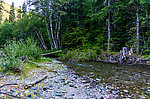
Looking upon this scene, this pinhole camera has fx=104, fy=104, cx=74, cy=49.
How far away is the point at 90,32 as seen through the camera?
18.2 meters

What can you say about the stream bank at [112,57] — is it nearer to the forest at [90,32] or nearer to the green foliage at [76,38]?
the forest at [90,32]

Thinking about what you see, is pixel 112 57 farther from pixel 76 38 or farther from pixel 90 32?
pixel 76 38

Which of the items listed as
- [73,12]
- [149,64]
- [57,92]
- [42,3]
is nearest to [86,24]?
[73,12]

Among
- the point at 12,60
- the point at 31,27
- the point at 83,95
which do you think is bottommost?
the point at 83,95

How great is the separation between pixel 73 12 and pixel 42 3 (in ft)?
19.3

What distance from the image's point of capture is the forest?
8.91 meters

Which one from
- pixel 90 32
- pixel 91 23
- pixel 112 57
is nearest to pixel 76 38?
pixel 90 32

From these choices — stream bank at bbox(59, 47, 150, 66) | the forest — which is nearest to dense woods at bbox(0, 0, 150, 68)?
the forest

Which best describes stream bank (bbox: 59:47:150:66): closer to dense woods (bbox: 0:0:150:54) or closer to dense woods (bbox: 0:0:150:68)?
dense woods (bbox: 0:0:150:68)

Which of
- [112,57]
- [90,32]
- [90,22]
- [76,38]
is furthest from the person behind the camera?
[90,22]

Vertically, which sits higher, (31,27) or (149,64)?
(31,27)

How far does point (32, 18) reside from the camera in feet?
63.9

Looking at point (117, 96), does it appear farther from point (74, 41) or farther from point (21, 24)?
point (21, 24)

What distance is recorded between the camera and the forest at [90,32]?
8.91 metres
